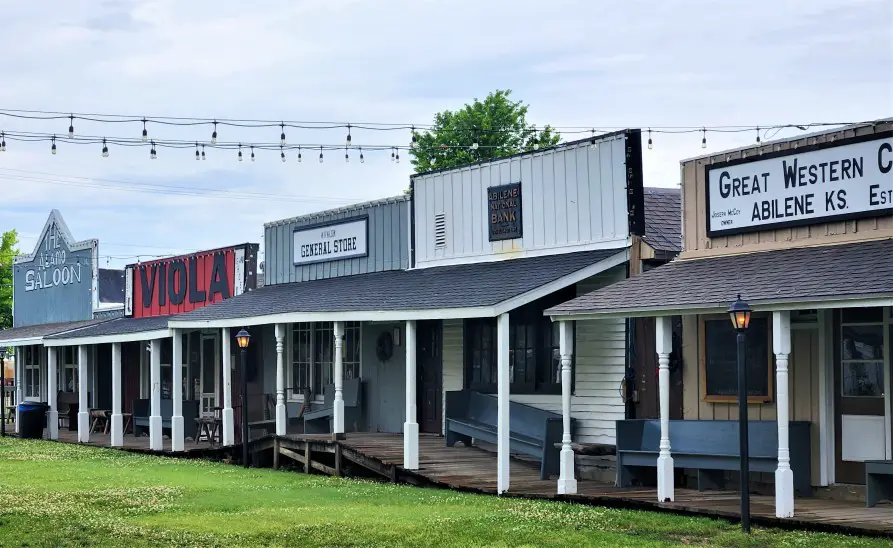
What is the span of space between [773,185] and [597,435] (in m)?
4.28

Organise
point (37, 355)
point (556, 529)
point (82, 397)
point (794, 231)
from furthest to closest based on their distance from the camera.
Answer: point (37, 355) < point (82, 397) < point (794, 231) < point (556, 529)

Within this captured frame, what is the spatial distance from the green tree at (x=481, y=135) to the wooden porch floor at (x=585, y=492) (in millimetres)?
28019

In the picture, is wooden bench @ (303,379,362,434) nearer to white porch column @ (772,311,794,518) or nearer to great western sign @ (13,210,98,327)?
white porch column @ (772,311,794,518)

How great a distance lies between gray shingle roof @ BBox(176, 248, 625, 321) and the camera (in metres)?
16.9

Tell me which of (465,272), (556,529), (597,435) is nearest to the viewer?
(556,529)

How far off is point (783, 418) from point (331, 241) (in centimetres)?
1298

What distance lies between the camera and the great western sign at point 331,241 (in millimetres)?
23547

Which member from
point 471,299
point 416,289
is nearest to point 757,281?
point 471,299

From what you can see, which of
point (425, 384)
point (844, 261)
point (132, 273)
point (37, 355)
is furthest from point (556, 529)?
point (37, 355)

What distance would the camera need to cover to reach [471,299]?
655 inches

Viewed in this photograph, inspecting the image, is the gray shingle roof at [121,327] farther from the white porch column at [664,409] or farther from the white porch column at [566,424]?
the white porch column at [664,409]

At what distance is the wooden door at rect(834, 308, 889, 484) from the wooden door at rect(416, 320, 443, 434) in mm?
8039

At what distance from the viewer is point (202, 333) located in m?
28.3

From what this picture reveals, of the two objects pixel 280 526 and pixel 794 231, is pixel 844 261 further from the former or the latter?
pixel 280 526
